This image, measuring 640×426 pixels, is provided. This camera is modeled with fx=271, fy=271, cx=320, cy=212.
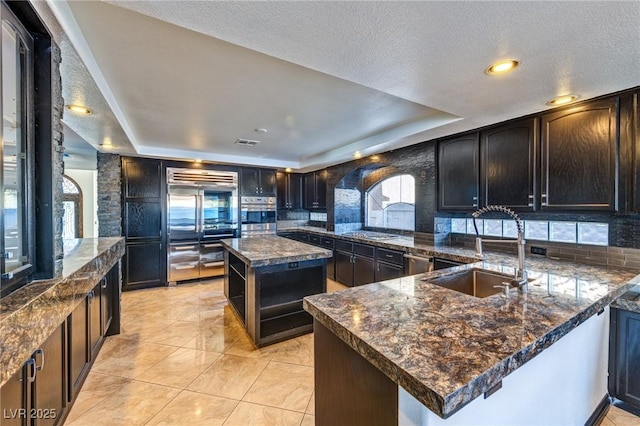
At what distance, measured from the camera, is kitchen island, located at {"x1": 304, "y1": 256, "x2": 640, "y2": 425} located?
0.81 meters

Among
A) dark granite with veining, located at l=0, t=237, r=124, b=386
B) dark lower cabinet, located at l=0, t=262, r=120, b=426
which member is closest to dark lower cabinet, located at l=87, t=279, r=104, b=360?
dark lower cabinet, located at l=0, t=262, r=120, b=426

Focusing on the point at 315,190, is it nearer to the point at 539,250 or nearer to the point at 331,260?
the point at 331,260

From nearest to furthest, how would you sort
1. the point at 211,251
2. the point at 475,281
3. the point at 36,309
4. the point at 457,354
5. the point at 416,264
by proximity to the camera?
the point at 457,354 → the point at 36,309 → the point at 475,281 → the point at 416,264 → the point at 211,251

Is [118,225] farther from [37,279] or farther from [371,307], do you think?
[371,307]

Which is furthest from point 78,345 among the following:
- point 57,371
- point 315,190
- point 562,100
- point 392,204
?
point 315,190

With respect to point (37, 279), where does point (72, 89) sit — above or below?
above

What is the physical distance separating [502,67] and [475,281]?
1.43 meters

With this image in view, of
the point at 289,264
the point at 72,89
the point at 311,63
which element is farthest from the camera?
the point at 289,264

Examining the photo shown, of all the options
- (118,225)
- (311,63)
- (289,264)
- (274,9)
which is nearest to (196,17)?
(274,9)

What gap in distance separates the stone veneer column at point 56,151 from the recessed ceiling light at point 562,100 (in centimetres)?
330

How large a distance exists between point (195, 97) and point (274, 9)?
164cm

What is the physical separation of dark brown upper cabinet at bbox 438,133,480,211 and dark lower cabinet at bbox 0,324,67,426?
3.56 meters

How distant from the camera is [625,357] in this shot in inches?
72.3

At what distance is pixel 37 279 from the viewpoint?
1405 mm
